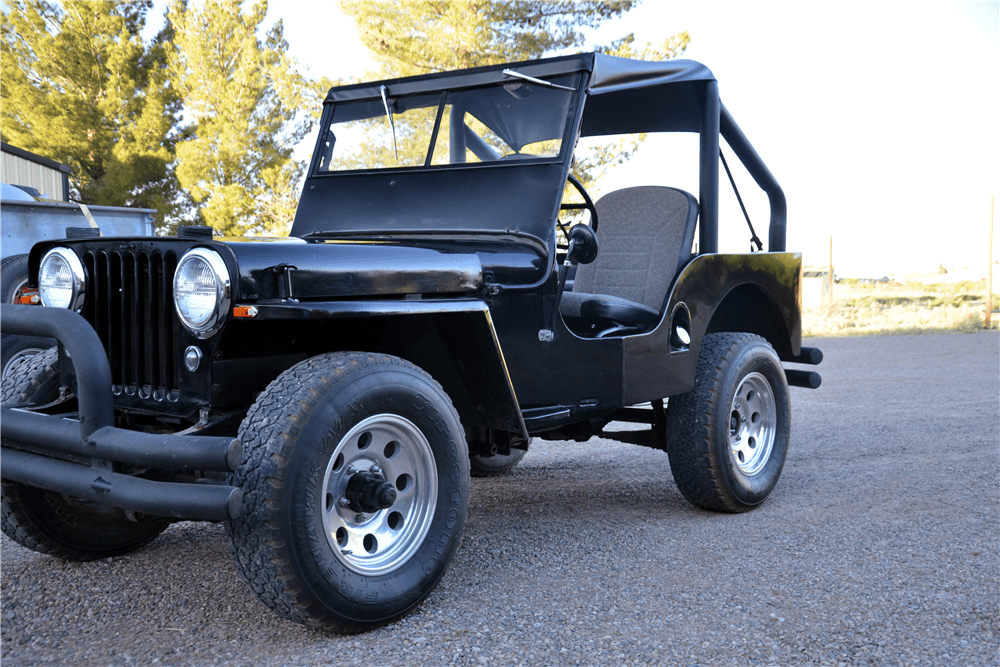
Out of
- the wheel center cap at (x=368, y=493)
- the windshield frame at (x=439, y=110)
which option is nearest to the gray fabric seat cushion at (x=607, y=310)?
the windshield frame at (x=439, y=110)

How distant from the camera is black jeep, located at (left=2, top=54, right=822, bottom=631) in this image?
106 inches

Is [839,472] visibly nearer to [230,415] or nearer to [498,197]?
[498,197]

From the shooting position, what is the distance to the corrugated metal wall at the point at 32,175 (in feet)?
63.0

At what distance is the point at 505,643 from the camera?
9.22 ft

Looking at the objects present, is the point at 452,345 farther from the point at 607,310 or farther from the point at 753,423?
the point at 753,423

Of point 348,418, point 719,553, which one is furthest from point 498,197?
point 719,553

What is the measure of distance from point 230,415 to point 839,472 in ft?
13.3

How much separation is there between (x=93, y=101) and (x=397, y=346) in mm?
24803

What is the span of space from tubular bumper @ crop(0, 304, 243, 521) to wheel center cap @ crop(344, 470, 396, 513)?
0.48m

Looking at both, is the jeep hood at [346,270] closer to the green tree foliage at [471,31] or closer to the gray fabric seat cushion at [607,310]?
the gray fabric seat cushion at [607,310]

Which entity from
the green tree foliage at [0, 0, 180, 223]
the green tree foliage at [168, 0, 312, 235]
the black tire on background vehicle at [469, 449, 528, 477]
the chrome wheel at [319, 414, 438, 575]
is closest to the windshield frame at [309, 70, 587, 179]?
the chrome wheel at [319, 414, 438, 575]

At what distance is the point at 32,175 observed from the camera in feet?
66.5

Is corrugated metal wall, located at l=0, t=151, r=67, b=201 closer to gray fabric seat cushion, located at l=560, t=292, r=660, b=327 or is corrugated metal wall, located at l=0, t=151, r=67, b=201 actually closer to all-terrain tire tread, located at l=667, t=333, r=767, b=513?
gray fabric seat cushion, located at l=560, t=292, r=660, b=327

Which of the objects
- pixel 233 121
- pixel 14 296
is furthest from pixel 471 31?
pixel 14 296
